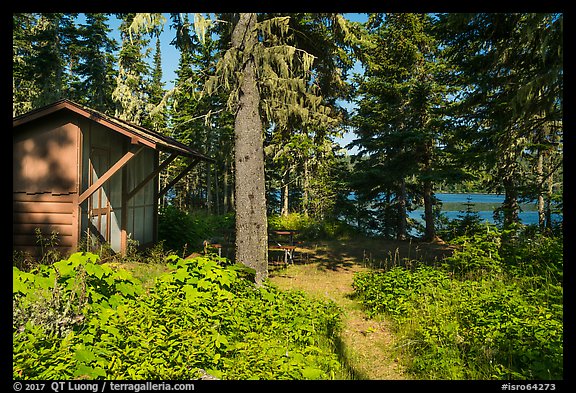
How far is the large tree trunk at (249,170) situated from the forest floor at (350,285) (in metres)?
1.35

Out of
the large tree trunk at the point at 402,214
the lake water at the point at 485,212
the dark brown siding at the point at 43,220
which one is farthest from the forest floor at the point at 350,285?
the dark brown siding at the point at 43,220

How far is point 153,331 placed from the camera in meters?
3.66

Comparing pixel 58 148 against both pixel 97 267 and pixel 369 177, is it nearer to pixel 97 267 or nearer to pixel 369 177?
pixel 97 267

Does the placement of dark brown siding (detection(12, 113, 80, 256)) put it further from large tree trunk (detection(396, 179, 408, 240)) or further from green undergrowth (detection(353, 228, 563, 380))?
large tree trunk (detection(396, 179, 408, 240))

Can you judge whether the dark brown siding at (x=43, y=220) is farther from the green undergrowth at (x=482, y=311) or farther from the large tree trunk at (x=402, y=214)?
the large tree trunk at (x=402, y=214)

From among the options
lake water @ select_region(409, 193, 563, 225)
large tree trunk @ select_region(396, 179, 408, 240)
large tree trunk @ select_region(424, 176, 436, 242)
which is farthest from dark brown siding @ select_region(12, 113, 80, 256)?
large tree trunk @ select_region(424, 176, 436, 242)

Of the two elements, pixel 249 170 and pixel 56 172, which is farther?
pixel 56 172

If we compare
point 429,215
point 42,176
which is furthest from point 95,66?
point 429,215

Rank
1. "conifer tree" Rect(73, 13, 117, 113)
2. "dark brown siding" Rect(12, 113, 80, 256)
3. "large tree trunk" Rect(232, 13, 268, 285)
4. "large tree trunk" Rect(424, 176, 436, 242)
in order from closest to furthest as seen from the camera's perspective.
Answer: "large tree trunk" Rect(232, 13, 268, 285)
"dark brown siding" Rect(12, 113, 80, 256)
"large tree trunk" Rect(424, 176, 436, 242)
"conifer tree" Rect(73, 13, 117, 113)

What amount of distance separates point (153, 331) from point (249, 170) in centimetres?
497

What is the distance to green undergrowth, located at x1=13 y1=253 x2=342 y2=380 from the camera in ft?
10.4

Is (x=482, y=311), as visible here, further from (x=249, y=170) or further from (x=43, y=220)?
(x=43, y=220)

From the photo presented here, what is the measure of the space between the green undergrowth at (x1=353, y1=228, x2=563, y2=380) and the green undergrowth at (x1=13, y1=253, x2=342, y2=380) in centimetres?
161

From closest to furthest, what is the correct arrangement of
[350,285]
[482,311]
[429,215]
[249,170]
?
1. [482,311]
2. [249,170]
3. [350,285]
4. [429,215]
